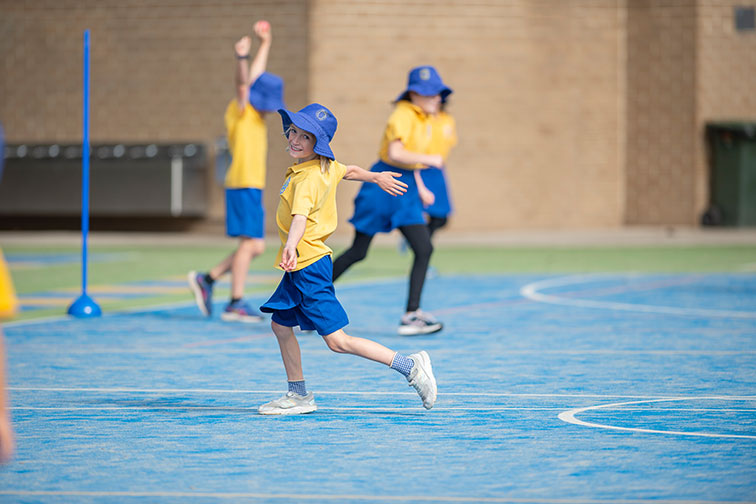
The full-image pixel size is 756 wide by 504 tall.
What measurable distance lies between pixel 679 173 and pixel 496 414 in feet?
65.5

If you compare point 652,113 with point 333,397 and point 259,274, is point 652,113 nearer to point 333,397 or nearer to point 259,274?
point 259,274

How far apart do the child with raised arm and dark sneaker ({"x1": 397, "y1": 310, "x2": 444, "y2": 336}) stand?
314 cm

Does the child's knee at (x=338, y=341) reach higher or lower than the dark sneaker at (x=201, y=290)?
higher

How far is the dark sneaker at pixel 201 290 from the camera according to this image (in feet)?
36.5

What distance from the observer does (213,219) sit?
80.0 feet

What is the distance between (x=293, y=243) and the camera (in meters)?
6.52

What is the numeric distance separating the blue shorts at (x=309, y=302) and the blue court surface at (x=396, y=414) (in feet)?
→ 1.68

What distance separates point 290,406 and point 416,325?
332cm

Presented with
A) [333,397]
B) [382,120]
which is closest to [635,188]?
[382,120]

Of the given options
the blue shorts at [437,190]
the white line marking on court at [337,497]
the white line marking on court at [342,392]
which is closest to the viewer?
the white line marking on court at [337,497]

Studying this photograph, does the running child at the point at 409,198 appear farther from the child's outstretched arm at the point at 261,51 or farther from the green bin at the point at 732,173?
the green bin at the point at 732,173

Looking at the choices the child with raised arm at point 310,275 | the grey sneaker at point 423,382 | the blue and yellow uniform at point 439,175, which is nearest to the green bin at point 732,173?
the blue and yellow uniform at point 439,175

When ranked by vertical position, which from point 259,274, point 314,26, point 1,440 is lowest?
point 259,274

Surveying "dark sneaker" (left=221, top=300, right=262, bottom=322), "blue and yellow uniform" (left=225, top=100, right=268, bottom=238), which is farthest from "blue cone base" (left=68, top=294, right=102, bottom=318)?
"blue and yellow uniform" (left=225, top=100, right=268, bottom=238)
